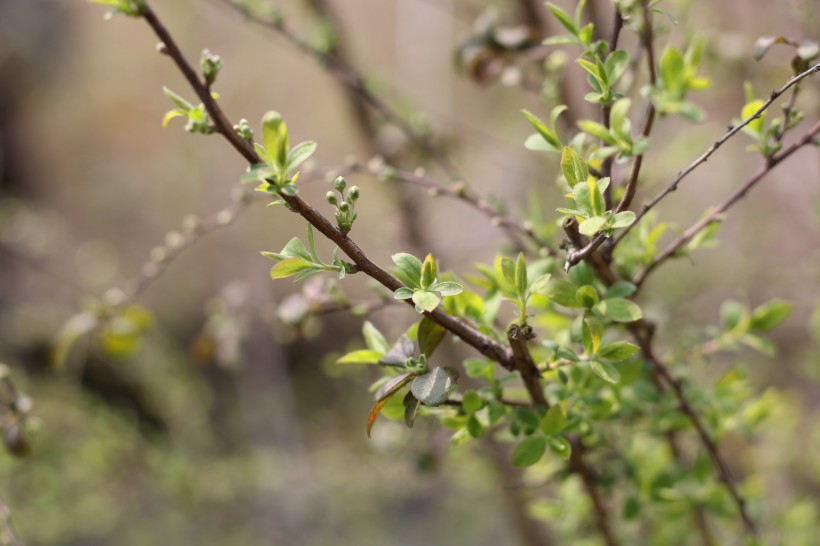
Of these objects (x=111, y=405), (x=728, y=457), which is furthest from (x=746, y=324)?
(x=111, y=405)

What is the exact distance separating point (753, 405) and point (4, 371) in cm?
56

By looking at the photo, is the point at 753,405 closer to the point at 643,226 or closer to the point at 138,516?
the point at 643,226

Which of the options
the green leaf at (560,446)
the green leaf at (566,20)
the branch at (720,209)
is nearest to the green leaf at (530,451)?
the green leaf at (560,446)

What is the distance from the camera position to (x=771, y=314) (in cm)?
48

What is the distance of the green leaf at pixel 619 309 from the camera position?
0.36 m

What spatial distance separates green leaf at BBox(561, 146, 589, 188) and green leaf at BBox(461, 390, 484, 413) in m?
0.12

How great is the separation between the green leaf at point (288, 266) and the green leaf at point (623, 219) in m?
0.14

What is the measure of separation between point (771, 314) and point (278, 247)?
1775 millimetres

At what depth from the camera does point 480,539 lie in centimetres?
151

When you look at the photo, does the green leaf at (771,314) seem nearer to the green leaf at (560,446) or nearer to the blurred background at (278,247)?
the blurred background at (278,247)

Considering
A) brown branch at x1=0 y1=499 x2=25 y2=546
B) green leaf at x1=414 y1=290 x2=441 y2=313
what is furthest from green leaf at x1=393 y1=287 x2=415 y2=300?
brown branch at x1=0 y1=499 x2=25 y2=546

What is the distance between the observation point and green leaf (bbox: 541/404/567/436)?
0.36 meters

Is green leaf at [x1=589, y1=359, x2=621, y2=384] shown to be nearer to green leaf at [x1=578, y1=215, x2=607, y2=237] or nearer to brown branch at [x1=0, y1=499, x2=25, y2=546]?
green leaf at [x1=578, y1=215, x2=607, y2=237]

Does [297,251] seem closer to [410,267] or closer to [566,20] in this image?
[410,267]
